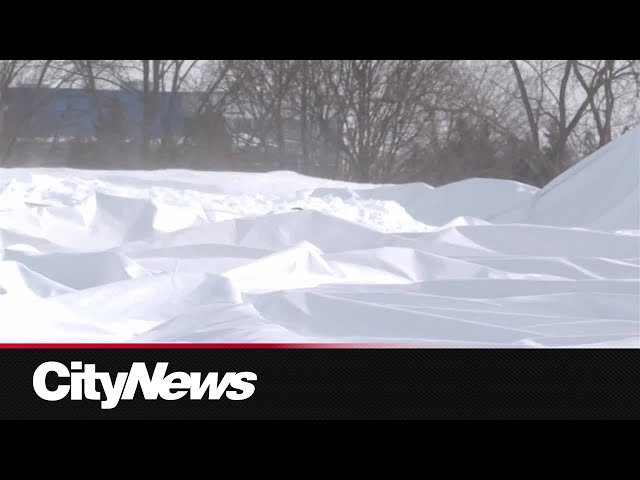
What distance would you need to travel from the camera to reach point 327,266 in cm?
286

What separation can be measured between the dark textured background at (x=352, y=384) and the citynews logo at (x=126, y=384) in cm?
1

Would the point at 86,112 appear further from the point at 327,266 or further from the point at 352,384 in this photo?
the point at 352,384

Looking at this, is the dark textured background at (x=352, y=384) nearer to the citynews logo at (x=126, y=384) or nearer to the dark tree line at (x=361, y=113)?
the citynews logo at (x=126, y=384)

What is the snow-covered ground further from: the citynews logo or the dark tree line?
the dark tree line

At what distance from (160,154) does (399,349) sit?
13.4ft

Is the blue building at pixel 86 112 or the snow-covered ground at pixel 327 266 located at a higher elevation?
the blue building at pixel 86 112

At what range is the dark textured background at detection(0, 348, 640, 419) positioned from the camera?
1.78m

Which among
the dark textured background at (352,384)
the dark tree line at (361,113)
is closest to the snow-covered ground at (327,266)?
the dark textured background at (352,384)

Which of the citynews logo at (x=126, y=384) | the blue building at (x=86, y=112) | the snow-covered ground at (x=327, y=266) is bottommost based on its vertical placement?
the citynews logo at (x=126, y=384)

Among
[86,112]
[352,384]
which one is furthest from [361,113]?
[352,384]

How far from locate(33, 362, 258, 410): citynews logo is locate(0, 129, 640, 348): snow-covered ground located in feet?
0.52

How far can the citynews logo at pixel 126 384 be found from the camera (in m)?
1.77

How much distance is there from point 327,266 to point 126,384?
116 centimetres

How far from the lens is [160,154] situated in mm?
5695
